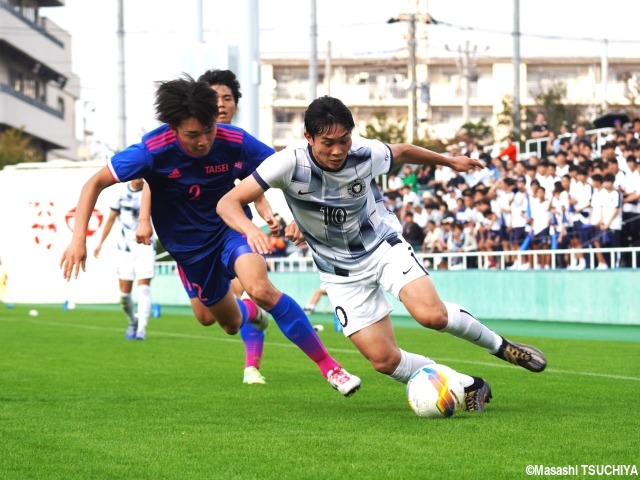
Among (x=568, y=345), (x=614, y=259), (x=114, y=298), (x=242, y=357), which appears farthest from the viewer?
(x=114, y=298)

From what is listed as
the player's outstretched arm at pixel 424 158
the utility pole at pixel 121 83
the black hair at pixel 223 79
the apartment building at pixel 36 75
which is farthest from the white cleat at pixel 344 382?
the apartment building at pixel 36 75

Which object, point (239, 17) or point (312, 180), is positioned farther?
point (239, 17)

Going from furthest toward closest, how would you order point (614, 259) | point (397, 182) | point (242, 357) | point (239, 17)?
1. point (397, 182)
2. point (239, 17)
3. point (614, 259)
4. point (242, 357)

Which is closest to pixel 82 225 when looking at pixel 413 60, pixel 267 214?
pixel 267 214

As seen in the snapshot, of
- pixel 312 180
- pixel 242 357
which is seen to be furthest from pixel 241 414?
pixel 242 357

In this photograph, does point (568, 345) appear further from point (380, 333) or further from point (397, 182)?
point (397, 182)

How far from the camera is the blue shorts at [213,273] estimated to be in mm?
9398

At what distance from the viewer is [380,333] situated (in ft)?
27.5

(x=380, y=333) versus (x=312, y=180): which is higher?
(x=312, y=180)

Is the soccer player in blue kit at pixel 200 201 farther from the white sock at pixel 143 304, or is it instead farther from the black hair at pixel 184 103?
the white sock at pixel 143 304

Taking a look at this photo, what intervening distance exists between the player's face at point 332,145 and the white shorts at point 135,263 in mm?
9571

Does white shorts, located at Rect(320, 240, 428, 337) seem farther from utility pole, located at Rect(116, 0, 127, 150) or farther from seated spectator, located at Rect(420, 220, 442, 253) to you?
utility pole, located at Rect(116, 0, 127, 150)

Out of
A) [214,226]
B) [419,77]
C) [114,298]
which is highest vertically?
[419,77]

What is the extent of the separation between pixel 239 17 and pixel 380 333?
14.0 meters
